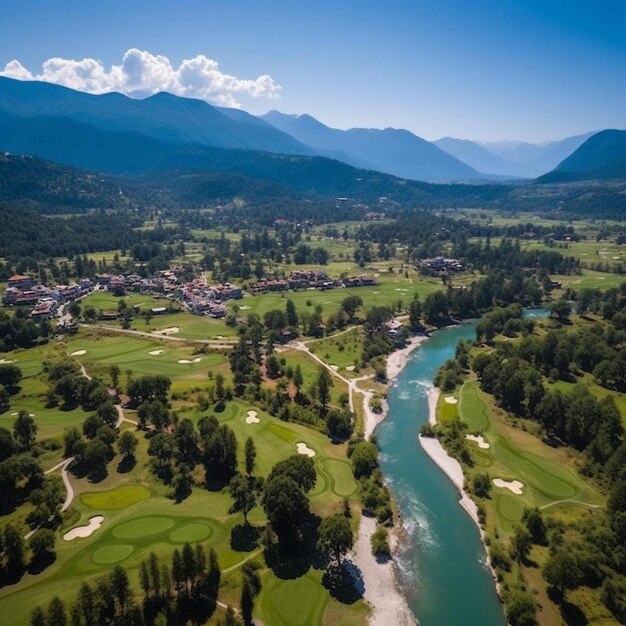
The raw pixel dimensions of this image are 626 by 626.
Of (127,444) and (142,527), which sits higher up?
(127,444)

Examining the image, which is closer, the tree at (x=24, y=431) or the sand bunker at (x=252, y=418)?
the tree at (x=24, y=431)

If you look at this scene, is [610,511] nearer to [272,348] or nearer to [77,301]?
[272,348]

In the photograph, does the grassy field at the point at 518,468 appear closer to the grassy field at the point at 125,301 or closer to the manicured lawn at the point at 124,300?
the manicured lawn at the point at 124,300

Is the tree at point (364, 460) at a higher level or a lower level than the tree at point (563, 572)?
lower

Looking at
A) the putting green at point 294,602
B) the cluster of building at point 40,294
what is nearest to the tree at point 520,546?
the putting green at point 294,602

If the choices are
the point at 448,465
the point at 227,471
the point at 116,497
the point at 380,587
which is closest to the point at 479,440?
the point at 448,465

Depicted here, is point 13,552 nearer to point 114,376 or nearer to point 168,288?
point 114,376

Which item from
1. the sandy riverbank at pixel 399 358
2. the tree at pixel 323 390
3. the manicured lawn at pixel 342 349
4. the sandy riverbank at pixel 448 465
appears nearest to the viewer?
the sandy riverbank at pixel 448 465
